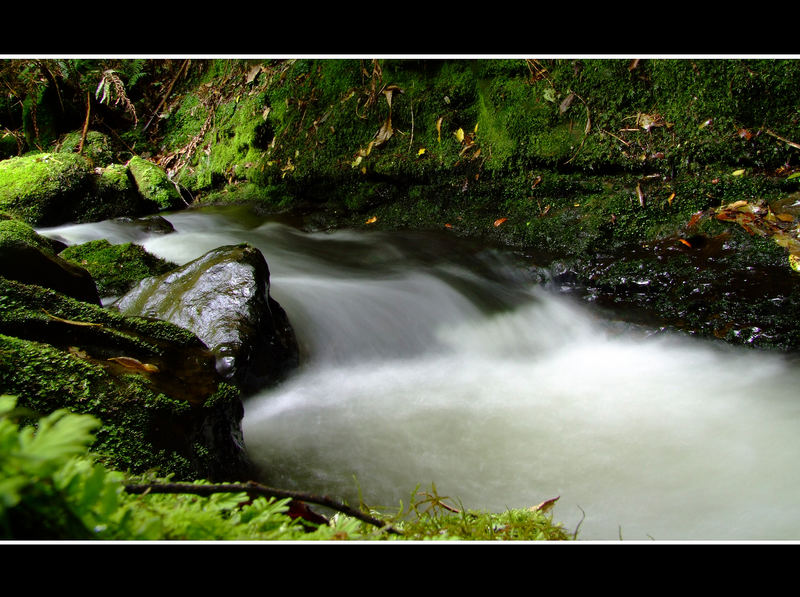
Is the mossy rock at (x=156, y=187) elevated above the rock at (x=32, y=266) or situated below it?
below

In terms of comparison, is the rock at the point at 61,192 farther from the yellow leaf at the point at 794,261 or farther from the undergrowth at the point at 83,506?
the yellow leaf at the point at 794,261

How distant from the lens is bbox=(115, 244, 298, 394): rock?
3402 millimetres

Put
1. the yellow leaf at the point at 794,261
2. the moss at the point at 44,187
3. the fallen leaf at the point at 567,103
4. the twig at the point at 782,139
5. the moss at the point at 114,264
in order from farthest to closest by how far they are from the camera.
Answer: the moss at the point at 44,187, the fallen leaf at the point at 567,103, the moss at the point at 114,264, the twig at the point at 782,139, the yellow leaf at the point at 794,261

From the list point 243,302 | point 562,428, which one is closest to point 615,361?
point 562,428

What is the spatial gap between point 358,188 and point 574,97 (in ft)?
9.23

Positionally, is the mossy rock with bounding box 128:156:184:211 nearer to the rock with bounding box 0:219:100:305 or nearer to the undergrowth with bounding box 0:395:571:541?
the rock with bounding box 0:219:100:305

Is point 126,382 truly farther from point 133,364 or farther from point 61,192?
point 61,192

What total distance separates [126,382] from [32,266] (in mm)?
1571

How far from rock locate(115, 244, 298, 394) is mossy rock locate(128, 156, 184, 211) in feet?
14.8

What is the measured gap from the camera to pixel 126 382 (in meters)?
1.98

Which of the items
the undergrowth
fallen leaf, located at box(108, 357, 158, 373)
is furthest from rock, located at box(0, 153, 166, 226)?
the undergrowth

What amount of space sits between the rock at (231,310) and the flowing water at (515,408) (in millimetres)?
221

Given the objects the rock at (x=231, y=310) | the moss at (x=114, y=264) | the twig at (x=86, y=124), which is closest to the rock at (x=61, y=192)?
the twig at (x=86, y=124)

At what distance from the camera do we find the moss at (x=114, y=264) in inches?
186
